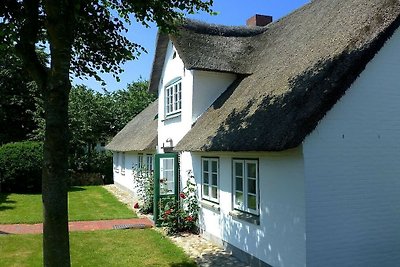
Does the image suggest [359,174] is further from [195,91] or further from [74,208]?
[74,208]

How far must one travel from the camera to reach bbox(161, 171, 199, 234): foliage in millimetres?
12008

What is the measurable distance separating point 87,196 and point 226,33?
1306 cm

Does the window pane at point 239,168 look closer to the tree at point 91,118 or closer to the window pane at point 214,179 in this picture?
the window pane at point 214,179

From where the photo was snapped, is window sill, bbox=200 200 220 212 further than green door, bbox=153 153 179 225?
No

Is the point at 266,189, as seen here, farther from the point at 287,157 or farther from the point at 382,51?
the point at 382,51

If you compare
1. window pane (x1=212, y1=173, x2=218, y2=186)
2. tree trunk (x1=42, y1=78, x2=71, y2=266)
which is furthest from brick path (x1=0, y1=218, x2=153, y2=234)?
tree trunk (x1=42, y1=78, x2=71, y2=266)

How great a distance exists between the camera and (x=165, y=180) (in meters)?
13.6

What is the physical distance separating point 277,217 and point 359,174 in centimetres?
183

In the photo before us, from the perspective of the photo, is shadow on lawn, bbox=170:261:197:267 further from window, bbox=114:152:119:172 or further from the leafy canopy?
window, bbox=114:152:119:172

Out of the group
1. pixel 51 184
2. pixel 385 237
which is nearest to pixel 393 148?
pixel 385 237

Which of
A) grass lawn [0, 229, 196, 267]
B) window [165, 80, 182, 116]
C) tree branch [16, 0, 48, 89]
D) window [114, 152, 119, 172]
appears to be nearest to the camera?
tree branch [16, 0, 48, 89]

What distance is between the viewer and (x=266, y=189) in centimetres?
808

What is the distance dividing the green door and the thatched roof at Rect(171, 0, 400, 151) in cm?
165

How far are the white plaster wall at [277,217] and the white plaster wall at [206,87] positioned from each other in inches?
133
